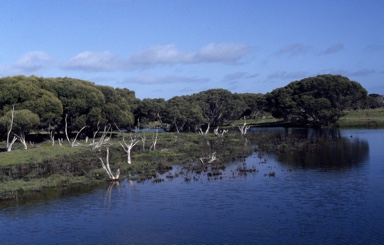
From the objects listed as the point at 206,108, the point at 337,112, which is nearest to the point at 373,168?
the point at 337,112

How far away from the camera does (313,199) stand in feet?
112

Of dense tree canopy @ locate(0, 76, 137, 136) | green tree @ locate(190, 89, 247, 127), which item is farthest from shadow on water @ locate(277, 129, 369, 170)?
green tree @ locate(190, 89, 247, 127)

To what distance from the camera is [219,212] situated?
103 feet

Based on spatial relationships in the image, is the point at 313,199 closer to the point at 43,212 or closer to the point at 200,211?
the point at 200,211

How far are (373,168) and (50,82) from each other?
60.0 metres

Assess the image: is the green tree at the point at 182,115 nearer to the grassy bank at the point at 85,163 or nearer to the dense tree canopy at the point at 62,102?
the dense tree canopy at the point at 62,102

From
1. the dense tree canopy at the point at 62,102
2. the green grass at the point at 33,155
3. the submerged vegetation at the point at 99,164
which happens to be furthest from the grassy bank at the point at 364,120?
the green grass at the point at 33,155

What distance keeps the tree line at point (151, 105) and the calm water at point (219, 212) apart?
1198 inches

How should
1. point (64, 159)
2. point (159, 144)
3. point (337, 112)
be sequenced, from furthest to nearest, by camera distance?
point (337, 112) → point (159, 144) → point (64, 159)

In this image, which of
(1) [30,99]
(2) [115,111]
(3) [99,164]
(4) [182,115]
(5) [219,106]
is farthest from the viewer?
(5) [219,106]

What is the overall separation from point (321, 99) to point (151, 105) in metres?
43.2

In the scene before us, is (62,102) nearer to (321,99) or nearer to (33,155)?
(33,155)

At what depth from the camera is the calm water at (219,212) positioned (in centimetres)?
2623

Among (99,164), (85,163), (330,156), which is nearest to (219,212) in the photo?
(99,164)
